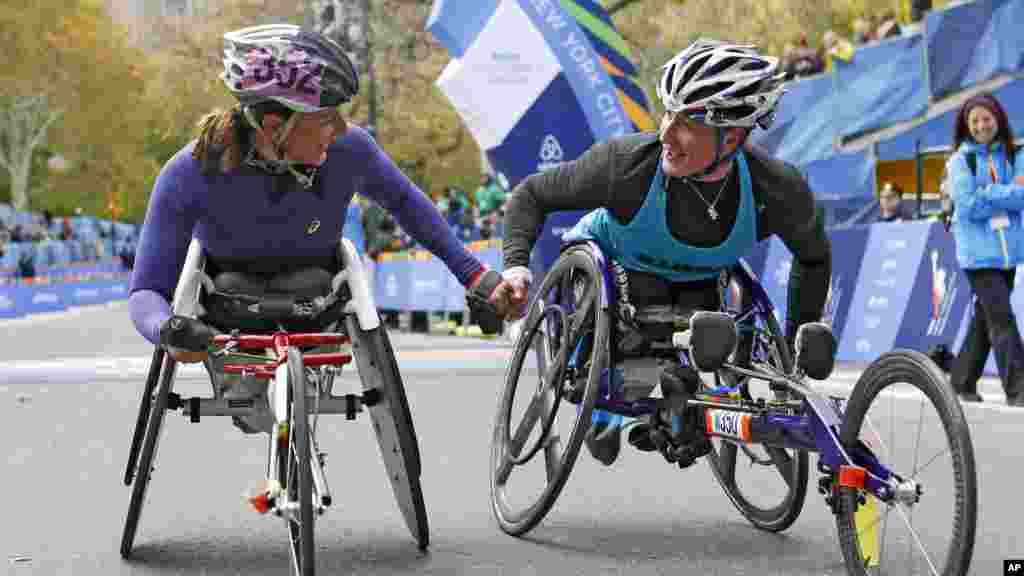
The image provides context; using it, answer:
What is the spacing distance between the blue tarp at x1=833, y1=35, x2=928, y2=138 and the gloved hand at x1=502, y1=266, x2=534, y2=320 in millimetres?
13409

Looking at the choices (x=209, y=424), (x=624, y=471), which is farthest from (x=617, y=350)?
(x=209, y=424)

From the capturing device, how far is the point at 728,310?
631cm

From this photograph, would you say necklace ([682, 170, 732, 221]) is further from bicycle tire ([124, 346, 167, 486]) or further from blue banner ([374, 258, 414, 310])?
blue banner ([374, 258, 414, 310])

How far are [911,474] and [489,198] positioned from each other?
25565 millimetres

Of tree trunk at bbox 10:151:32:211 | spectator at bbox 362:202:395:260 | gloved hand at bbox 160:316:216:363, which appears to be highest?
gloved hand at bbox 160:316:216:363

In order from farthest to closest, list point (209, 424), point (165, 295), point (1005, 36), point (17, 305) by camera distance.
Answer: point (17, 305) → point (1005, 36) → point (209, 424) → point (165, 295)

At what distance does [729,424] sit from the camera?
5.58 metres

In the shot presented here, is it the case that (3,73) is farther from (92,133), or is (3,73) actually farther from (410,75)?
(410,75)

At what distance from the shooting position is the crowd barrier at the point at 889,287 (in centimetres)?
1395

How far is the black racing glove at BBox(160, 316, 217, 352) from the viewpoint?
5.24 m

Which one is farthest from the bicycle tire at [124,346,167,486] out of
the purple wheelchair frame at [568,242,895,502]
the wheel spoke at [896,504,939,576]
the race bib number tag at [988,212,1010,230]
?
the race bib number tag at [988,212,1010,230]

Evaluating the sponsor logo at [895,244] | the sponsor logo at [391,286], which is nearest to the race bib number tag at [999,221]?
the sponsor logo at [895,244]

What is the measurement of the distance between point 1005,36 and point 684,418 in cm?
1267

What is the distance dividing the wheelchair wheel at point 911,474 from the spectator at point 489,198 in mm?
24673
